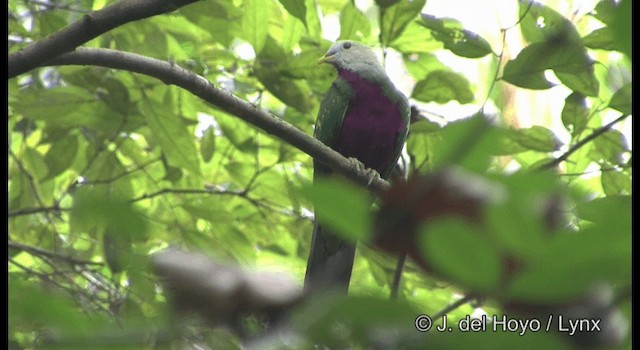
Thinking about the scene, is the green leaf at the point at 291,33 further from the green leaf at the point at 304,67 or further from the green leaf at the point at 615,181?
the green leaf at the point at 615,181

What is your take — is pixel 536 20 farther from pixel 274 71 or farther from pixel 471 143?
pixel 471 143

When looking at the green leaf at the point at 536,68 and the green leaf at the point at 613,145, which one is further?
the green leaf at the point at 613,145

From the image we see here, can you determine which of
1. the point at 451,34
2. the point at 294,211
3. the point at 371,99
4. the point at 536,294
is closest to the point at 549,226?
the point at 536,294

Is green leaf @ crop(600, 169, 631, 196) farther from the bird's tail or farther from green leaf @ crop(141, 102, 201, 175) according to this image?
green leaf @ crop(141, 102, 201, 175)

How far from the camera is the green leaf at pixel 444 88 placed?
3.02 m

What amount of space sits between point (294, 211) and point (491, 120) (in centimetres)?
287

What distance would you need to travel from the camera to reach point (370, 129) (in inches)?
147

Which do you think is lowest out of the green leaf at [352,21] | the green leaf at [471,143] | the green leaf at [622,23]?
the green leaf at [471,143]

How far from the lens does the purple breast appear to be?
368 centimetres

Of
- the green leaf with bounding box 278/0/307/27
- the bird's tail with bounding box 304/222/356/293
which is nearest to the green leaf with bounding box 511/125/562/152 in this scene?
the bird's tail with bounding box 304/222/356/293

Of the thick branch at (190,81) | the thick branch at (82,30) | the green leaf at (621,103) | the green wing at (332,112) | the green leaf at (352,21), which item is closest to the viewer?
the thick branch at (82,30)

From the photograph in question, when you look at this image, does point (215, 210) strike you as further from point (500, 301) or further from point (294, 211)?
point (500, 301)

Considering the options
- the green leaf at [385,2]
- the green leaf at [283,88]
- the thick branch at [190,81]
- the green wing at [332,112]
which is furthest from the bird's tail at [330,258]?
the green leaf at [385,2]

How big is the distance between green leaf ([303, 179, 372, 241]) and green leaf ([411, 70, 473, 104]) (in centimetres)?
254
